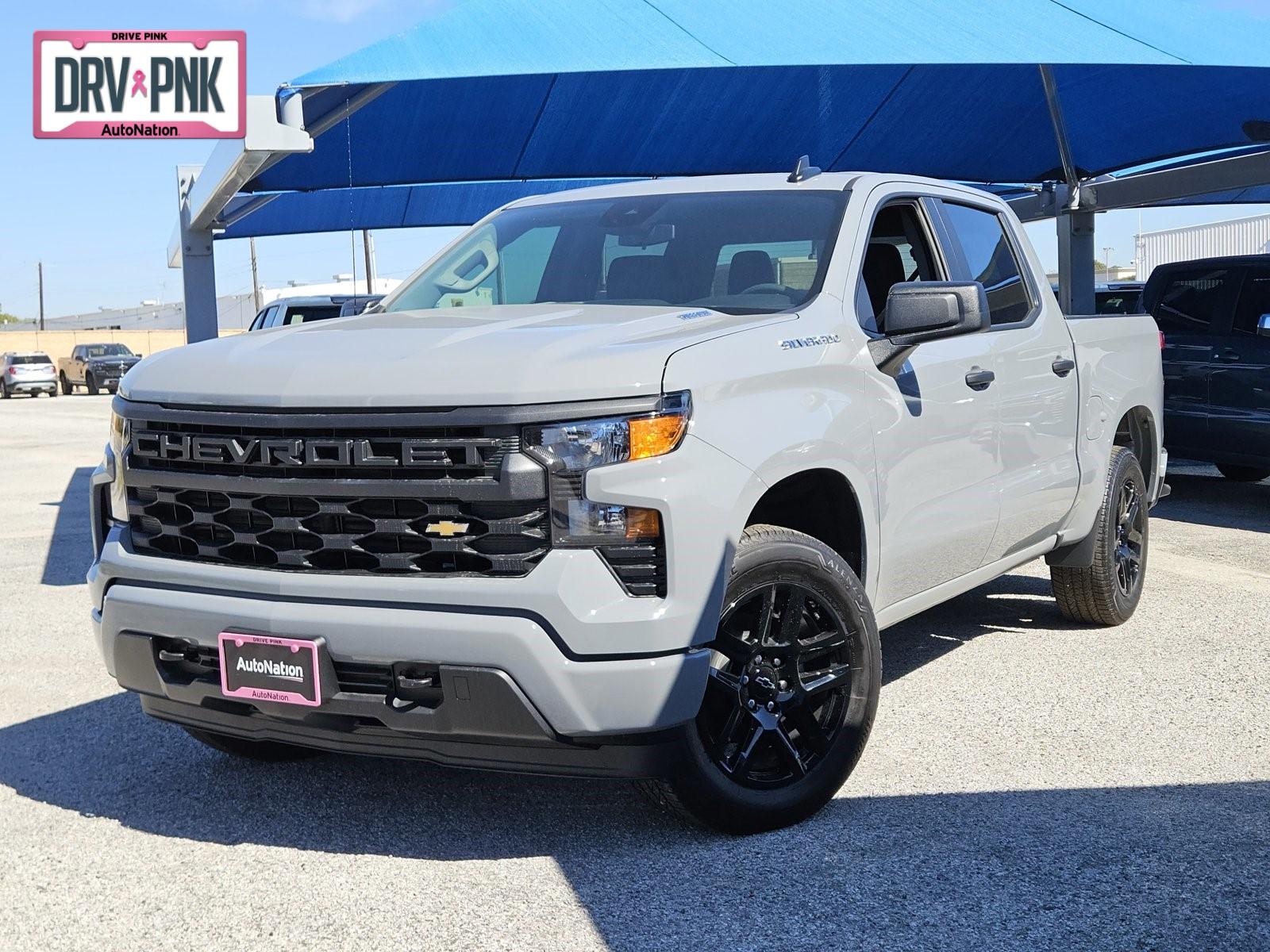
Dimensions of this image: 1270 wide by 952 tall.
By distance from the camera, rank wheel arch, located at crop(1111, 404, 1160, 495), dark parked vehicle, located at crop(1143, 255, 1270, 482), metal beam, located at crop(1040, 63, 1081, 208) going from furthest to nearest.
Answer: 1. metal beam, located at crop(1040, 63, 1081, 208)
2. dark parked vehicle, located at crop(1143, 255, 1270, 482)
3. wheel arch, located at crop(1111, 404, 1160, 495)

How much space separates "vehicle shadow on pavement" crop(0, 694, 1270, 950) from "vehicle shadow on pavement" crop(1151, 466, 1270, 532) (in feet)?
20.7

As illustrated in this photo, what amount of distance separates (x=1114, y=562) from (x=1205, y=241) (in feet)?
129

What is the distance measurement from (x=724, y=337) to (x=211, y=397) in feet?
4.60

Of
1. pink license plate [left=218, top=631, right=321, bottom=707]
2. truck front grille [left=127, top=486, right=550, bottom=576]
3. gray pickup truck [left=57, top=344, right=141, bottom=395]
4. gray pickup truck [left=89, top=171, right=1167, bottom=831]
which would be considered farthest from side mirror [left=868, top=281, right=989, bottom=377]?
gray pickup truck [left=57, top=344, right=141, bottom=395]

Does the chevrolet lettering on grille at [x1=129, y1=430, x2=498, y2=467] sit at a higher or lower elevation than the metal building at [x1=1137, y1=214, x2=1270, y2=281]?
lower

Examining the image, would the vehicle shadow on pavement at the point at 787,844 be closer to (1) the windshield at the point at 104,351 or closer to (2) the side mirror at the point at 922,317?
(2) the side mirror at the point at 922,317

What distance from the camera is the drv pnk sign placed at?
39.1ft

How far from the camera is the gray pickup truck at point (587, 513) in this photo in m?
3.45

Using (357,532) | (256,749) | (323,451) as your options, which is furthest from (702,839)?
(256,749)

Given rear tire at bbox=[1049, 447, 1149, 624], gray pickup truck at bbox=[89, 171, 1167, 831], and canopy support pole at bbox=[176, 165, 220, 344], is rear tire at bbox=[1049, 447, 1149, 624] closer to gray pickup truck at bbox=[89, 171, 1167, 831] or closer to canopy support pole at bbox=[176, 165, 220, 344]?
gray pickup truck at bbox=[89, 171, 1167, 831]

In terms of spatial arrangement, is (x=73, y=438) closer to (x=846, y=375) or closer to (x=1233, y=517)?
(x=1233, y=517)

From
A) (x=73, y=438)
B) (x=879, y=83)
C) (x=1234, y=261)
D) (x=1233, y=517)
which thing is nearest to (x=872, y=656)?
(x=1233, y=517)

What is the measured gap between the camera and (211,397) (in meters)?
3.76

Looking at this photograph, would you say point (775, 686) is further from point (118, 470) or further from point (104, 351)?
point (104, 351)
